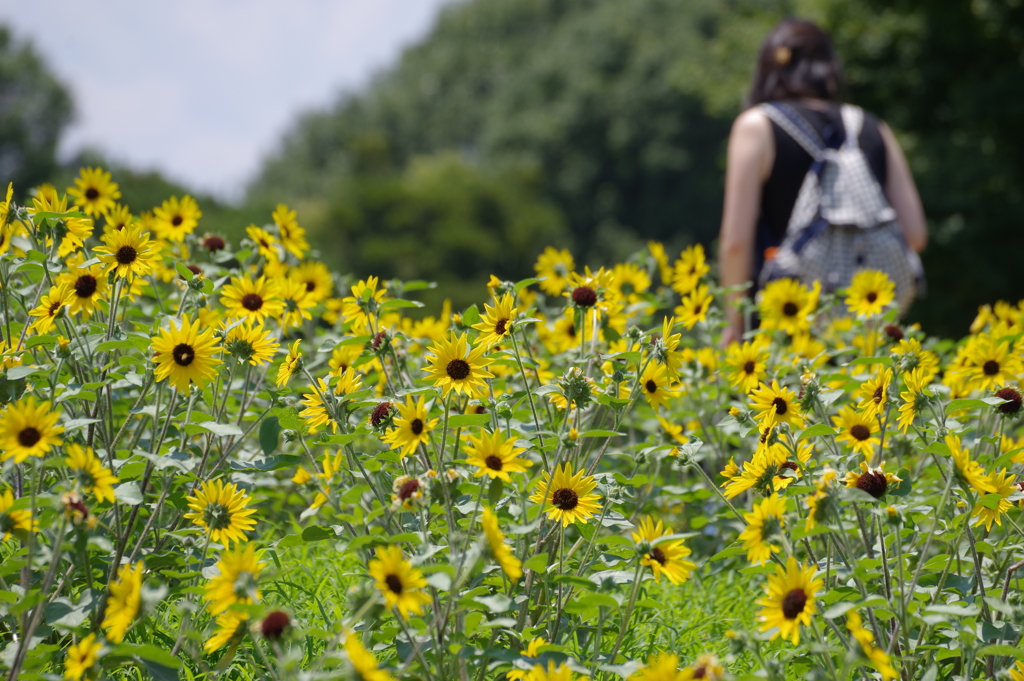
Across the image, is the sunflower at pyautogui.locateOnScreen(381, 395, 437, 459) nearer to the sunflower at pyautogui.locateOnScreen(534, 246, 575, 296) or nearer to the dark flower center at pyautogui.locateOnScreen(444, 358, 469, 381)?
the dark flower center at pyautogui.locateOnScreen(444, 358, 469, 381)

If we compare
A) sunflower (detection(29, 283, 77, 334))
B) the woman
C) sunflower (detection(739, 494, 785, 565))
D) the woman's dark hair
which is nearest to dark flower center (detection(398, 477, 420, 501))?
sunflower (detection(739, 494, 785, 565))

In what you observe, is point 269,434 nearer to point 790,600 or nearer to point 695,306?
point 790,600

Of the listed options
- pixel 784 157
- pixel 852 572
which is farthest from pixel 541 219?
pixel 852 572

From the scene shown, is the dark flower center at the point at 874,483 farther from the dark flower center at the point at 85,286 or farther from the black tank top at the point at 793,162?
the black tank top at the point at 793,162

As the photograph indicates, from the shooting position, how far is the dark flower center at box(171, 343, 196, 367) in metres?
1.96

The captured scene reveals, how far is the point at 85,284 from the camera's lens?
218 cm

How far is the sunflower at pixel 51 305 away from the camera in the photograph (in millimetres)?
2125

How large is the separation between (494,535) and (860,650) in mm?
717

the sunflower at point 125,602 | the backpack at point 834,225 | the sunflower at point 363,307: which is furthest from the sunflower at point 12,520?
the backpack at point 834,225

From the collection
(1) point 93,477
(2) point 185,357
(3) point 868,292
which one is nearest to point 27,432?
(1) point 93,477

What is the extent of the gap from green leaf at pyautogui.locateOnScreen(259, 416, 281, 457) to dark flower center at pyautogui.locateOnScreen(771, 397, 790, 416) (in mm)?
1090

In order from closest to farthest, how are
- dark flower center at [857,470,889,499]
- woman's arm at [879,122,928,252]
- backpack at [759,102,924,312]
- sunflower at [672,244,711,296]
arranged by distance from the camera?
dark flower center at [857,470,889,499], sunflower at [672,244,711,296], backpack at [759,102,924,312], woman's arm at [879,122,928,252]

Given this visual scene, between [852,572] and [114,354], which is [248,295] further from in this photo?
[852,572]

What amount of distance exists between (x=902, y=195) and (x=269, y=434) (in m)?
3.29
